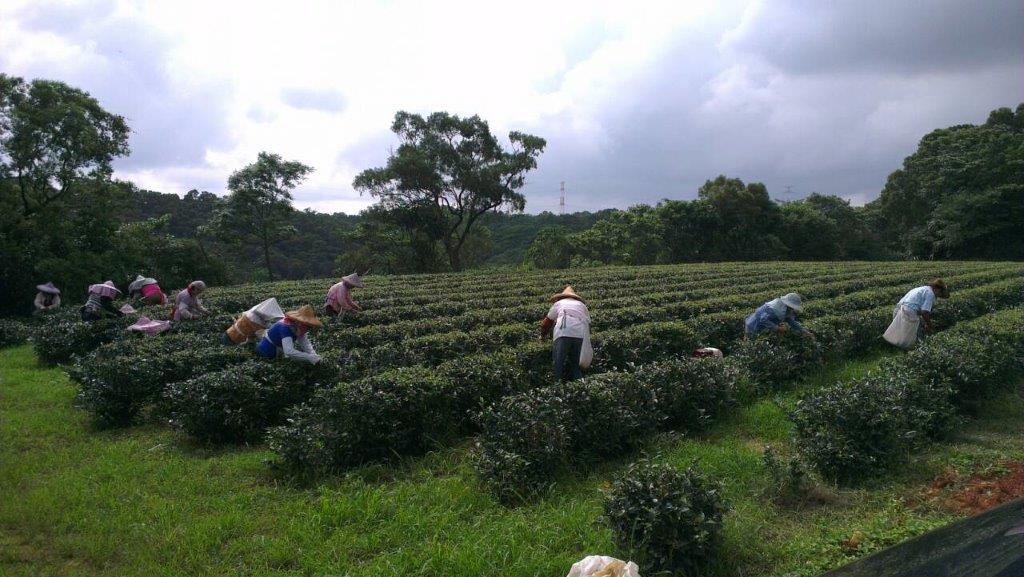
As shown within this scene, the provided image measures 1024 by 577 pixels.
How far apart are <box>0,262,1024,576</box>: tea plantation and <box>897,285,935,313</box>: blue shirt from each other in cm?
57

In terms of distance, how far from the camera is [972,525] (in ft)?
6.51

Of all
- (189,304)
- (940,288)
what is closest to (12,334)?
(189,304)

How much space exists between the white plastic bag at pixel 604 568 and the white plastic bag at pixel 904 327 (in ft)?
27.0

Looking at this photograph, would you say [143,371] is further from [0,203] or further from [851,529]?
[0,203]

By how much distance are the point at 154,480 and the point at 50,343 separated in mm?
7079

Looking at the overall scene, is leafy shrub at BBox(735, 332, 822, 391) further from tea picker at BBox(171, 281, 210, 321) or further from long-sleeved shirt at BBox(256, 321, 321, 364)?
tea picker at BBox(171, 281, 210, 321)

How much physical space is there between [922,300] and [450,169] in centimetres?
2695

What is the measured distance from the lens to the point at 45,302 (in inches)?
607

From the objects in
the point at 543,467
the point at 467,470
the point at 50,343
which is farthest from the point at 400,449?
the point at 50,343

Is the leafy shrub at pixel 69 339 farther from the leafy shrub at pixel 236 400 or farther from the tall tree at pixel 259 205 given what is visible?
the tall tree at pixel 259 205

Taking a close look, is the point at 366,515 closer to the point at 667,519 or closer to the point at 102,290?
the point at 667,519

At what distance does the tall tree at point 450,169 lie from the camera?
107 feet

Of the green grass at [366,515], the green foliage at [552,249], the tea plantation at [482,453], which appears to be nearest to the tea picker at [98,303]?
the tea plantation at [482,453]

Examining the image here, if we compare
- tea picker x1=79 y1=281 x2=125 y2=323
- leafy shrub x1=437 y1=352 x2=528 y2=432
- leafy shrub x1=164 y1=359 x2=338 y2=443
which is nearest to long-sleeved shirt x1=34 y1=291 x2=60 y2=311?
tea picker x1=79 y1=281 x2=125 y2=323
